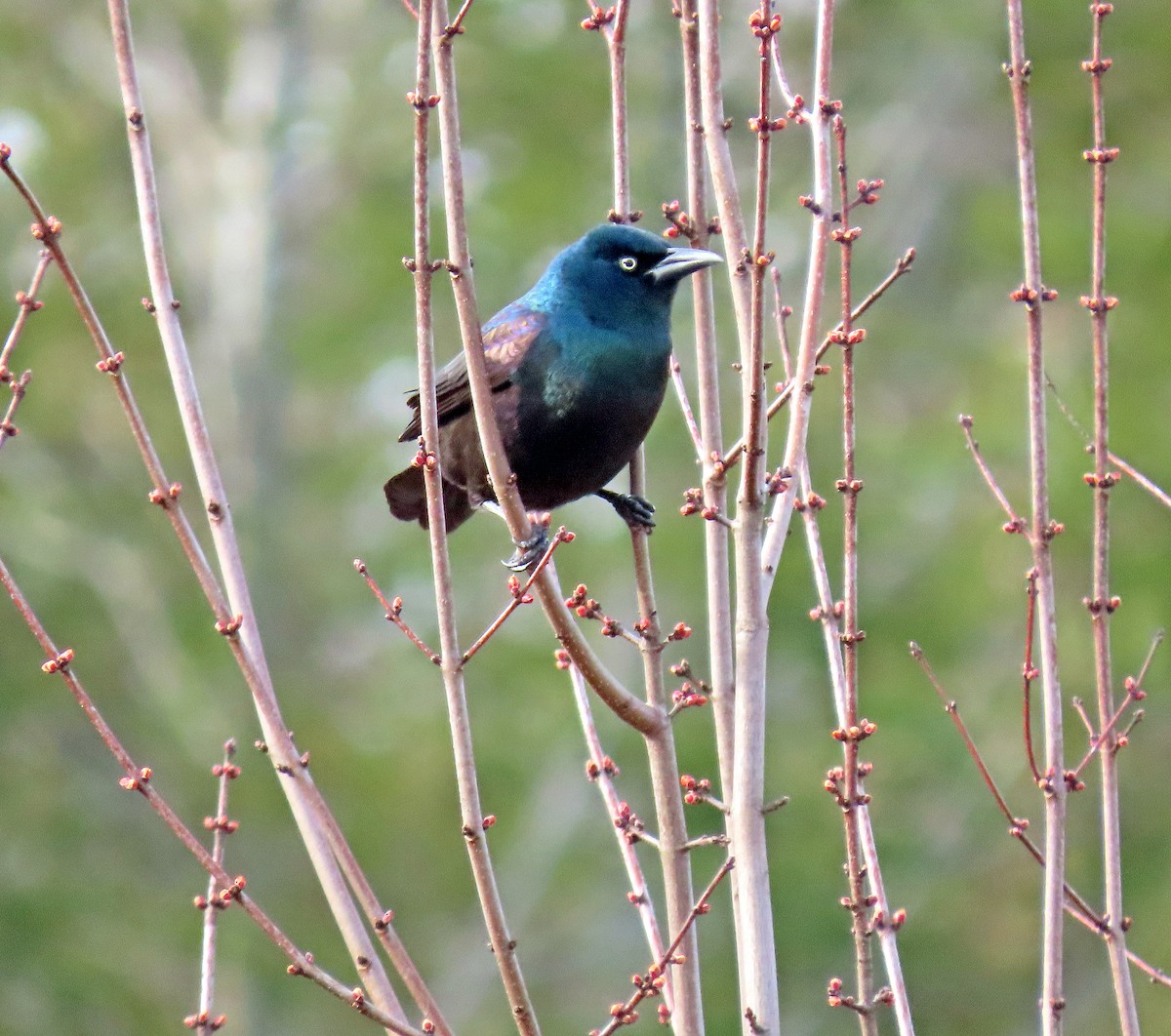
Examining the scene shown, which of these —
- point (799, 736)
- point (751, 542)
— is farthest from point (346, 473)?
point (751, 542)

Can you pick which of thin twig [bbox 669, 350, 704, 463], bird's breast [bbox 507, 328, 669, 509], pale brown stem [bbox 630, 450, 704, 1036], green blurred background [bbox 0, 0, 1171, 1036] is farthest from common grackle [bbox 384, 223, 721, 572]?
green blurred background [bbox 0, 0, 1171, 1036]

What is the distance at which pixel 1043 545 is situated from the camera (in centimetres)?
248

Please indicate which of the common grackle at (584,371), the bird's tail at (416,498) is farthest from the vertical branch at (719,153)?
the bird's tail at (416,498)

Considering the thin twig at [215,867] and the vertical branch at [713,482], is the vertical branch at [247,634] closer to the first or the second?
the thin twig at [215,867]

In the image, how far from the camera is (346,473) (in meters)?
11.5

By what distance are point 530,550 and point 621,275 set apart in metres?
1.00

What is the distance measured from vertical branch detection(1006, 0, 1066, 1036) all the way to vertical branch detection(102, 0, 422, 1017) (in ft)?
2.85

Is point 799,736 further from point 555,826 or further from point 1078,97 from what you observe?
point 1078,97

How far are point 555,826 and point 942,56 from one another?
6.12m

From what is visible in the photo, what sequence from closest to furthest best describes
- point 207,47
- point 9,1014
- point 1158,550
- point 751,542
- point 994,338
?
point 751,542, point 1158,550, point 9,1014, point 994,338, point 207,47

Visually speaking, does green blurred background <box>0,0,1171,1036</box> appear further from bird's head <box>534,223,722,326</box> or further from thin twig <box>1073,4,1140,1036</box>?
thin twig <box>1073,4,1140,1036</box>

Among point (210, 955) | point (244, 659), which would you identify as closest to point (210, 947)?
point (210, 955)

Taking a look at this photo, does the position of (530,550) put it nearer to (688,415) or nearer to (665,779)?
(688,415)

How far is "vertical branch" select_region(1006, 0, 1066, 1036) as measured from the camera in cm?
234
